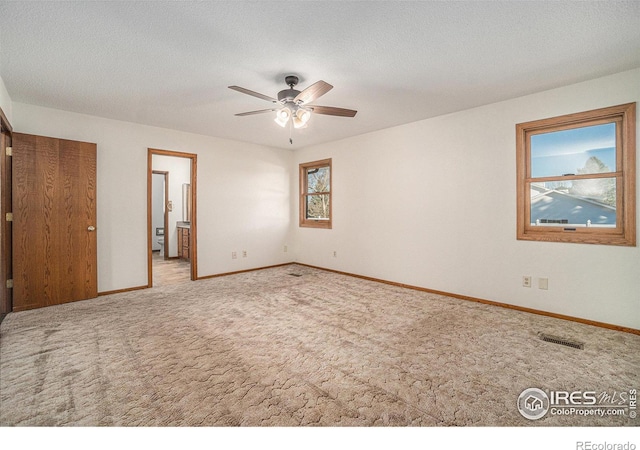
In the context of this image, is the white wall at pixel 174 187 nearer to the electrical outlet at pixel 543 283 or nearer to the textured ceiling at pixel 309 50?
the textured ceiling at pixel 309 50

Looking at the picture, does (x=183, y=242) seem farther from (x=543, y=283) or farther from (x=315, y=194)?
(x=543, y=283)

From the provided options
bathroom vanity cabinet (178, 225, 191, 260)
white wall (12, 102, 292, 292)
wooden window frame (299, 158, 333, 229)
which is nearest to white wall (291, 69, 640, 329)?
wooden window frame (299, 158, 333, 229)

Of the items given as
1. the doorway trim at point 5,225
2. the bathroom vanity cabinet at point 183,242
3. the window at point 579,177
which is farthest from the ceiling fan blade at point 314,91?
the bathroom vanity cabinet at point 183,242

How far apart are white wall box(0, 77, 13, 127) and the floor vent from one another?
5.88 meters

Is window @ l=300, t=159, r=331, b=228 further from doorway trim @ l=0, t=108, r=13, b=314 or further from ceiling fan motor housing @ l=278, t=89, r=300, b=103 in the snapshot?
doorway trim @ l=0, t=108, r=13, b=314

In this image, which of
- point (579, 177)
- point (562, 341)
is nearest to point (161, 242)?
point (562, 341)

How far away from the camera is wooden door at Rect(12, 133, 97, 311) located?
347cm

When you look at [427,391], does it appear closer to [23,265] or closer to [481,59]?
[481,59]

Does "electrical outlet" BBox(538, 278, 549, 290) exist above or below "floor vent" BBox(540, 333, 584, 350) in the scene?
above

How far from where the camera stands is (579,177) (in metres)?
3.14

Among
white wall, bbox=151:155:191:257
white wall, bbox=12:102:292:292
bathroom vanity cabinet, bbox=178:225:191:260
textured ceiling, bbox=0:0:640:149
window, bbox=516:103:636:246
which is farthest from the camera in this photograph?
white wall, bbox=151:155:191:257

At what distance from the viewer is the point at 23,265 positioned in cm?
349

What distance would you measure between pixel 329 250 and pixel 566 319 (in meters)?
3.67
